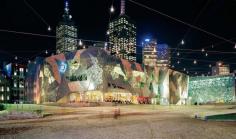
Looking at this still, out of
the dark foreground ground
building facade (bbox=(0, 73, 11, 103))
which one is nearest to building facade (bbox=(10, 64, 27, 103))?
building facade (bbox=(0, 73, 11, 103))

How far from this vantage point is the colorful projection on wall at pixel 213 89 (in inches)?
4500

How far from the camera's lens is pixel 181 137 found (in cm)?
1087

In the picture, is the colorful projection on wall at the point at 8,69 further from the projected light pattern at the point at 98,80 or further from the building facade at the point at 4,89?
the projected light pattern at the point at 98,80

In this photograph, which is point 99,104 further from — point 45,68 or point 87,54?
point 45,68

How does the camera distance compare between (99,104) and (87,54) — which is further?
(87,54)

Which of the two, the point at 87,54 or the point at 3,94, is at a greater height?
the point at 87,54

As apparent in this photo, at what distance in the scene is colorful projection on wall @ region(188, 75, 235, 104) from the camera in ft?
375

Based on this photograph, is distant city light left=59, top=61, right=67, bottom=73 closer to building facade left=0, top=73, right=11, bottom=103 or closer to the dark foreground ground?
building facade left=0, top=73, right=11, bottom=103

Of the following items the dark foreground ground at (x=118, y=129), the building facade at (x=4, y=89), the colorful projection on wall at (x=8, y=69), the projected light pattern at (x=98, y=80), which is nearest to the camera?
the dark foreground ground at (x=118, y=129)

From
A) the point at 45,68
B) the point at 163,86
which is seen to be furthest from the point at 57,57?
the point at 163,86

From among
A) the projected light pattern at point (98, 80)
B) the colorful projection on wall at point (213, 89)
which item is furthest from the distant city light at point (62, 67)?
the colorful projection on wall at point (213, 89)

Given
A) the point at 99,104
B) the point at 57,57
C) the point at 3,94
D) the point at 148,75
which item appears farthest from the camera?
the point at 3,94

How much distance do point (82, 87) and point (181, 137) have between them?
61169mm

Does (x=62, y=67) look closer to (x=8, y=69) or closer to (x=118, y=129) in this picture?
(x=8, y=69)
